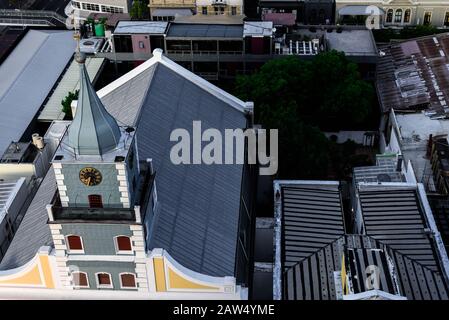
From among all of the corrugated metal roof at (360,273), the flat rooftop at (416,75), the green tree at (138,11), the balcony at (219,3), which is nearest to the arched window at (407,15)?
the flat rooftop at (416,75)

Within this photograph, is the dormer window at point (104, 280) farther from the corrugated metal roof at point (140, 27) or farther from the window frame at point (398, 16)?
the window frame at point (398, 16)

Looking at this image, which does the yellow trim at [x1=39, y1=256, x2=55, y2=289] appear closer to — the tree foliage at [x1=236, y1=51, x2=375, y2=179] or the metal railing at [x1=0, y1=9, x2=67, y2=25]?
the tree foliage at [x1=236, y1=51, x2=375, y2=179]

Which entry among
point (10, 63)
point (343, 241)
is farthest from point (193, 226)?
point (10, 63)

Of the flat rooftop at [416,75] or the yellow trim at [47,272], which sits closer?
the yellow trim at [47,272]

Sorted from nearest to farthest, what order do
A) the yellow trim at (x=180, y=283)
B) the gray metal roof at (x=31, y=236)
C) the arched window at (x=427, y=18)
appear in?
the yellow trim at (x=180, y=283) < the gray metal roof at (x=31, y=236) < the arched window at (x=427, y=18)

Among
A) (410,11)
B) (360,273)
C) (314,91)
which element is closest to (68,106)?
(314,91)

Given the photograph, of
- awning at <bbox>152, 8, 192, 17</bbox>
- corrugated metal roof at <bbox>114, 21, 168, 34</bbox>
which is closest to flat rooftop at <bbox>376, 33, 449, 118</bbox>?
corrugated metal roof at <bbox>114, 21, 168, 34</bbox>

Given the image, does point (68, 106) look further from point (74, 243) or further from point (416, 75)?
point (416, 75)

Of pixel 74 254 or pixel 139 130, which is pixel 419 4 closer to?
pixel 139 130
